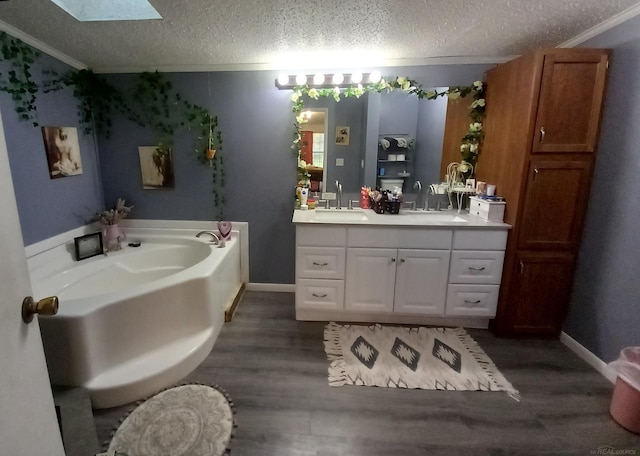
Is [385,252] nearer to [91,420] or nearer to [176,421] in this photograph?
[176,421]

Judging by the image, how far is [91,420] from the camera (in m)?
1.50

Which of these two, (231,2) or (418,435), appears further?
(231,2)

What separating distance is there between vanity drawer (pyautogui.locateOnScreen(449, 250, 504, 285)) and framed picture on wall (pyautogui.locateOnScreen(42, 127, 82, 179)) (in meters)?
3.10

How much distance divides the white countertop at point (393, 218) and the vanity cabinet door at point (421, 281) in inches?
8.9

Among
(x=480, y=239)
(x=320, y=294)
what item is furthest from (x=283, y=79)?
(x=480, y=239)

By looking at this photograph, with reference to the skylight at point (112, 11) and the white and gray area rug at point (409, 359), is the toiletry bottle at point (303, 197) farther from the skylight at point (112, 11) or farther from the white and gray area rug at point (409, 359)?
the skylight at point (112, 11)

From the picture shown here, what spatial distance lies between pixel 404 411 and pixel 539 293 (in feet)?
4.50

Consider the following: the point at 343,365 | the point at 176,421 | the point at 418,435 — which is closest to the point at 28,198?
the point at 176,421

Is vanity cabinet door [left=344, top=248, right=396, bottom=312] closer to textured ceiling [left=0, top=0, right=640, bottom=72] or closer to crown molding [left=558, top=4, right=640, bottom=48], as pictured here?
textured ceiling [left=0, top=0, right=640, bottom=72]

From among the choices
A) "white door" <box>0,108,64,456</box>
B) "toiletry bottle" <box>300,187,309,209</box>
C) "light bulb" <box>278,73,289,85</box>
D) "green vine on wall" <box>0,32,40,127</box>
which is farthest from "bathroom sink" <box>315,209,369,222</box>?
"green vine on wall" <box>0,32,40,127</box>

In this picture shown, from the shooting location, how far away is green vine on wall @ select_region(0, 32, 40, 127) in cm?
202

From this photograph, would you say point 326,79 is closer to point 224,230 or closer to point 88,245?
point 224,230

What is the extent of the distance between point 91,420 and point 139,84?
2558 mm

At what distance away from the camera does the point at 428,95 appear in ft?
8.61
